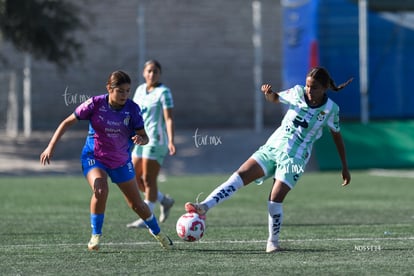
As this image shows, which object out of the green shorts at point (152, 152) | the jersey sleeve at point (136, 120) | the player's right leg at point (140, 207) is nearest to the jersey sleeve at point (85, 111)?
the jersey sleeve at point (136, 120)

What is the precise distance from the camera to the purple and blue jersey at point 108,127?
9586 millimetres

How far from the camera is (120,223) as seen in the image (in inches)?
507

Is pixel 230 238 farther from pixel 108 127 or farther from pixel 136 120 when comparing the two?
pixel 108 127

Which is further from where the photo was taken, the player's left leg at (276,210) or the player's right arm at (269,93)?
the player's left leg at (276,210)

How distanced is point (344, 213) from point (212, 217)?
2.08m

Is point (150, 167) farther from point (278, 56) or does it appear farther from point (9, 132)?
point (278, 56)

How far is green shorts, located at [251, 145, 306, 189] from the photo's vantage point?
951 cm

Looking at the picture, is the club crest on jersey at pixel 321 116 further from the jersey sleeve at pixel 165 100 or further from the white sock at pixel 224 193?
the jersey sleeve at pixel 165 100

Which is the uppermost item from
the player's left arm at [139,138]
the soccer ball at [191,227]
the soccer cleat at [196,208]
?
the player's left arm at [139,138]

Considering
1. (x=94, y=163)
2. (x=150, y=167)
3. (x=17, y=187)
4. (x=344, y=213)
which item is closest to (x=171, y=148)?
(x=150, y=167)

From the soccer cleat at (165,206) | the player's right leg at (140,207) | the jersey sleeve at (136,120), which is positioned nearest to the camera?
the jersey sleeve at (136,120)

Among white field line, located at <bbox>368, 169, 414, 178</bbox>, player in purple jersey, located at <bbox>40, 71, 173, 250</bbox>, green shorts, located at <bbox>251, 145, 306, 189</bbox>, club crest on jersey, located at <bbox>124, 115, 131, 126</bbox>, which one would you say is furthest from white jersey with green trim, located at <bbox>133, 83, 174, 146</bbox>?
white field line, located at <bbox>368, 169, 414, 178</bbox>

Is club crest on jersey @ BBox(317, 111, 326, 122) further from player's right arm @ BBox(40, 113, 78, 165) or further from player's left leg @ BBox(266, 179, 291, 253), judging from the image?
player's right arm @ BBox(40, 113, 78, 165)

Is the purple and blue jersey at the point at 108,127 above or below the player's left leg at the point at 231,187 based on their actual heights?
above
